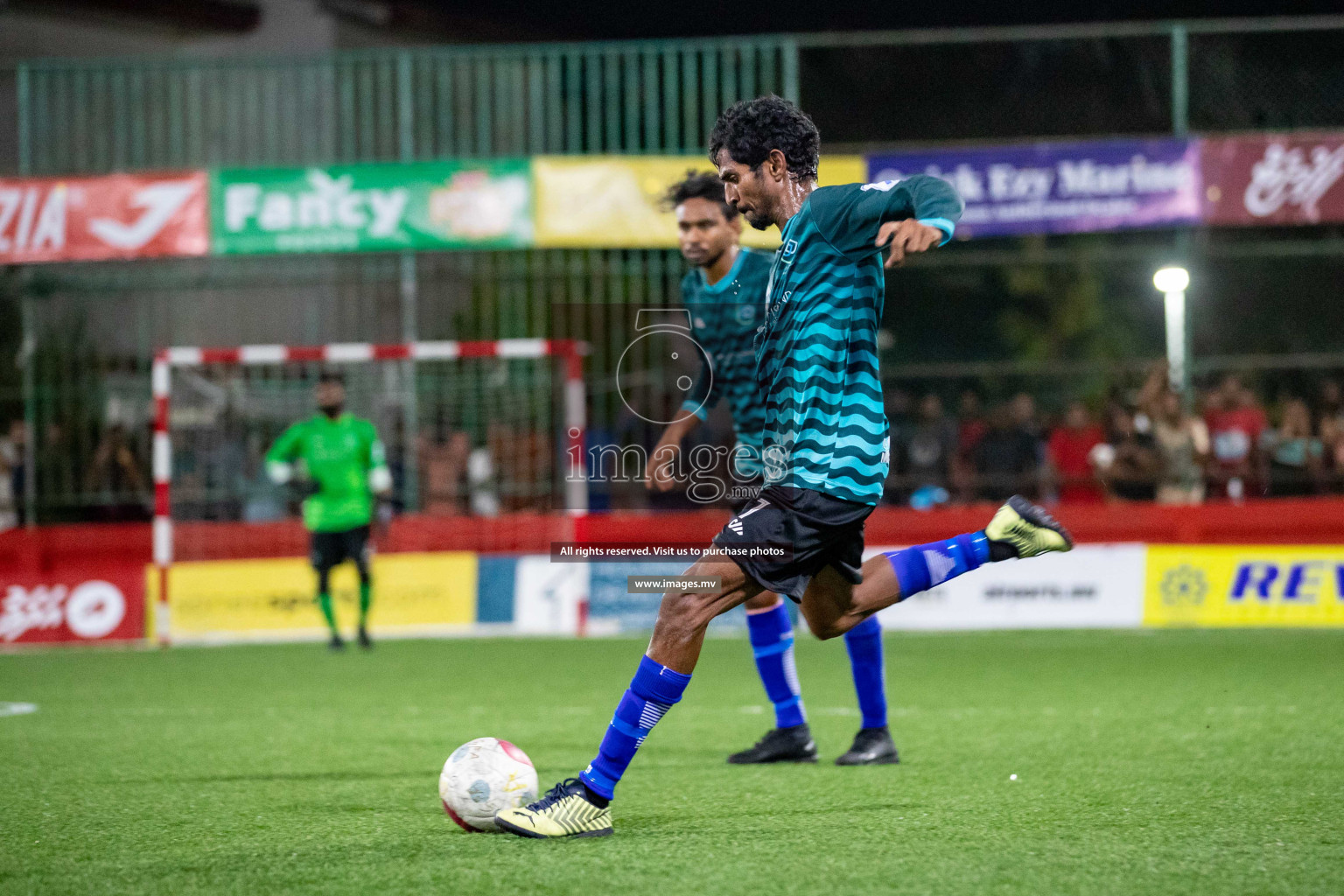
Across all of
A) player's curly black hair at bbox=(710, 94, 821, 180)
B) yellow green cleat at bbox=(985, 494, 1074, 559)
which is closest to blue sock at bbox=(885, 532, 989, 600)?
yellow green cleat at bbox=(985, 494, 1074, 559)

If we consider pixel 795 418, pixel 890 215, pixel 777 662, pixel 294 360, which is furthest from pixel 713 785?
pixel 294 360

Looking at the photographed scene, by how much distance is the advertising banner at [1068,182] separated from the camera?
1357cm

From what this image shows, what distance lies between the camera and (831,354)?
4.38 m

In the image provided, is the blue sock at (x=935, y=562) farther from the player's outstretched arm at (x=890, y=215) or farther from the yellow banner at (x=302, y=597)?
the yellow banner at (x=302, y=597)

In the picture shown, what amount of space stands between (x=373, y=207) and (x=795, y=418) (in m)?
10.2

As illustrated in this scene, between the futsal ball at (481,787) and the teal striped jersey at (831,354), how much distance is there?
1.22m

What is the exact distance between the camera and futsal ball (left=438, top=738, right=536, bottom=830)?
4418mm

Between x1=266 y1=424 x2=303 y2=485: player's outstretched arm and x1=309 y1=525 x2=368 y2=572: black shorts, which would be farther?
x1=309 y1=525 x2=368 y2=572: black shorts

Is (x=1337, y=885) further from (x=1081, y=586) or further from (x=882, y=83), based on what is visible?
(x=882, y=83)

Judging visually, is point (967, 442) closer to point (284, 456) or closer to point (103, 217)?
point (284, 456)

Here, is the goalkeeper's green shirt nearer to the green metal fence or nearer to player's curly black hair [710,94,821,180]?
the green metal fence

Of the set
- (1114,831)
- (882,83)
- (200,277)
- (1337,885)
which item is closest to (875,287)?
(1114,831)

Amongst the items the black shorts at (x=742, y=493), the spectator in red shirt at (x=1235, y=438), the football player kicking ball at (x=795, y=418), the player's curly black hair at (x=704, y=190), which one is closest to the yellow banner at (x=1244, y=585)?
the spectator in red shirt at (x=1235, y=438)

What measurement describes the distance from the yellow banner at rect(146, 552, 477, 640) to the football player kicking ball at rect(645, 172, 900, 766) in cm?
689
